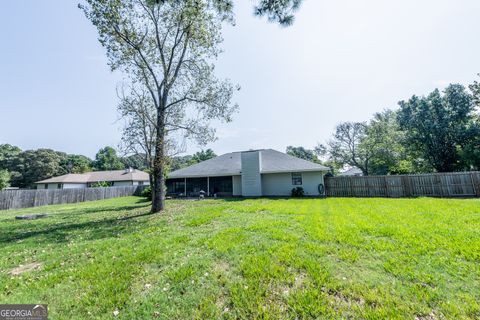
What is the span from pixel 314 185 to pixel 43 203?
79.2 ft

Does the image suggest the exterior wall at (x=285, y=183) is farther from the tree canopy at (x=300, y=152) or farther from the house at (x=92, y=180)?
the tree canopy at (x=300, y=152)

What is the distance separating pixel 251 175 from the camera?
58.9 ft

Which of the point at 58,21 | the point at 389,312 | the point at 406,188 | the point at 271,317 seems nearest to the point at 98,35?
the point at 58,21

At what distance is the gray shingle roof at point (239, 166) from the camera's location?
1687 centimetres

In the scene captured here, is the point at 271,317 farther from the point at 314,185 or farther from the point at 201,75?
the point at 314,185

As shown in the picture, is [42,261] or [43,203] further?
[43,203]

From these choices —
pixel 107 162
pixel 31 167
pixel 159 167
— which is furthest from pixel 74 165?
pixel 159 167

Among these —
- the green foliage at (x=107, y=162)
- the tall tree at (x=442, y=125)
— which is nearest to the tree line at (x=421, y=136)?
the tall tree at (x=442, y=125)

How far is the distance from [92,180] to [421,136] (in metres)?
48.4

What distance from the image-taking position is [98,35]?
393 inches

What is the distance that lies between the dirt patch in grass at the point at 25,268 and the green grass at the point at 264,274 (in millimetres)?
94

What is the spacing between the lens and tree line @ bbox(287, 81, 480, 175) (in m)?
19.2

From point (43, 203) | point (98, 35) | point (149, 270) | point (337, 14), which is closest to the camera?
point (149, 270)

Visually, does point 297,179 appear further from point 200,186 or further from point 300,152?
point 300,152
